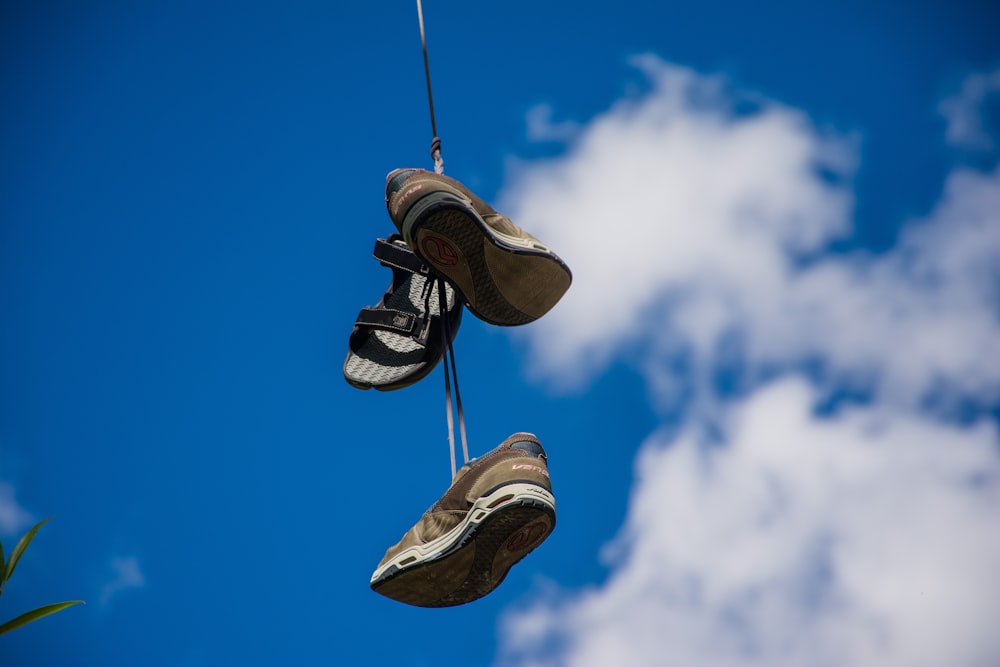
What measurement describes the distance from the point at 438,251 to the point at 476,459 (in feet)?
2.77

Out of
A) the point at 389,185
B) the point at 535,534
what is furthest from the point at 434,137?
the point at 535,534

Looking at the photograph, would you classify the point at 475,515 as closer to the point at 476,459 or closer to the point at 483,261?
the point at 476,459

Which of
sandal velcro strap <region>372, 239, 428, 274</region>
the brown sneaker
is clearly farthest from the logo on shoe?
sandal velcro strap <region>372, 239, 428, 274</region>

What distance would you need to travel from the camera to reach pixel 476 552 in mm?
4301

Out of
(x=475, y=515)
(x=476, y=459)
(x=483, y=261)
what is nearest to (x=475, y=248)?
(x=483, y=261)

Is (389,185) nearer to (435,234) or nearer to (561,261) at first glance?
(435,234)

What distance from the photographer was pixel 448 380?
5027 mm

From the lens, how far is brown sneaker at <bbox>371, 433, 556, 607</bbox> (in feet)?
13.7

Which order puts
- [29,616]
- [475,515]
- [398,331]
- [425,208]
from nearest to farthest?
[29,616], [475,515], [425,208], [398,331]

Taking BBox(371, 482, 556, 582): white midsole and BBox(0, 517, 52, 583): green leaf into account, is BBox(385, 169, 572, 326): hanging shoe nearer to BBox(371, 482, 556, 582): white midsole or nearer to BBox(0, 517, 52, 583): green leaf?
BBox(371, 482, 556, 582): white midsole

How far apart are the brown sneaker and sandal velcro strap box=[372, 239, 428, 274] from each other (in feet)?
4.68

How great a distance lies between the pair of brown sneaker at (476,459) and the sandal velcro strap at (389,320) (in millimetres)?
371

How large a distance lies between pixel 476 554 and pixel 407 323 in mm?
1611

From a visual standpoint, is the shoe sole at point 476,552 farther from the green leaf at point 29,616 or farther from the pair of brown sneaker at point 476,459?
the green leaf at point 29,616
